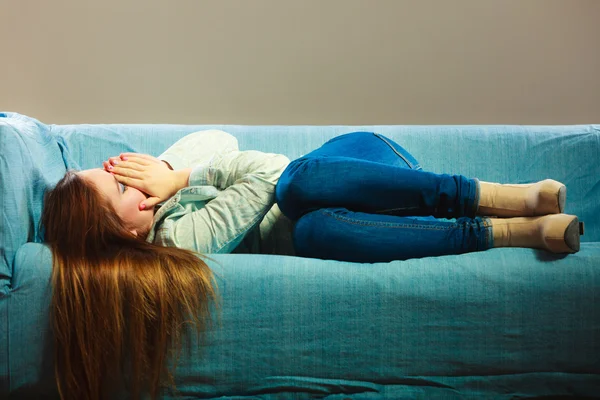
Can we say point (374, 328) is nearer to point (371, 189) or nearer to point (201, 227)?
point (371, 189)

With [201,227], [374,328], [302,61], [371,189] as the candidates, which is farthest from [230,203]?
[302,61]

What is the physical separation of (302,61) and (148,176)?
1.11 m

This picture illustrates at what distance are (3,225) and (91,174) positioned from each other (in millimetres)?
241

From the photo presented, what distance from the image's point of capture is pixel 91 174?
1419 mm

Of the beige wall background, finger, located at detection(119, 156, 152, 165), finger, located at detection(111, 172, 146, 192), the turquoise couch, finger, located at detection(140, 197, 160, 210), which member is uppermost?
the beige wall background

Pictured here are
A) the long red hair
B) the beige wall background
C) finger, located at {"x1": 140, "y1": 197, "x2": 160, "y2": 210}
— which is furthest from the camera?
the beige wall background

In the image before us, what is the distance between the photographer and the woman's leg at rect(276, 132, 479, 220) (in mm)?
1344

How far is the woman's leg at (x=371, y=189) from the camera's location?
4.41 ft

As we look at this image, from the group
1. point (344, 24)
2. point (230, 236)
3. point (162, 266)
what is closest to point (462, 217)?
point (230, 236)

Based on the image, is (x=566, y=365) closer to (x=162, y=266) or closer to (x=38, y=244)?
(x=162, y=266)

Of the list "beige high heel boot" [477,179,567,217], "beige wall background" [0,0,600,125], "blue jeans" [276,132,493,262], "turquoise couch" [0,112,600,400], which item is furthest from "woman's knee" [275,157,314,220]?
"beige wall background" [0,0,600,125]

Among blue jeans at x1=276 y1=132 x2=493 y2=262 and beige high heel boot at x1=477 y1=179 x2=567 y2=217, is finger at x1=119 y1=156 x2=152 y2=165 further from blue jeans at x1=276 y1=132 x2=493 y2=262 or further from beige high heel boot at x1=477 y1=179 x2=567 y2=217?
beige high heel boot at x1=477 y1=179 x2=567 y2=217

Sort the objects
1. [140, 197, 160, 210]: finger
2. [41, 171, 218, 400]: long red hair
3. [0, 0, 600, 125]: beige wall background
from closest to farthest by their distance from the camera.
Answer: [41, 171, 218, 400]: long red hair, [140, 197, 160, 210]: finger, [0, 0, 600, 125]: beige wall background

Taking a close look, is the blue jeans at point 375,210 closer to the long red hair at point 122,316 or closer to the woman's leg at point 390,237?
the woman's leg at point 390,237
